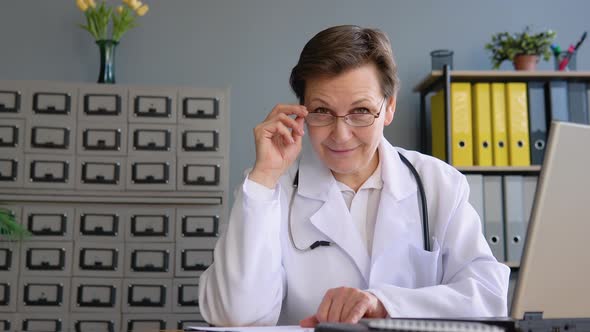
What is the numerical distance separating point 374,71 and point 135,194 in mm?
1562

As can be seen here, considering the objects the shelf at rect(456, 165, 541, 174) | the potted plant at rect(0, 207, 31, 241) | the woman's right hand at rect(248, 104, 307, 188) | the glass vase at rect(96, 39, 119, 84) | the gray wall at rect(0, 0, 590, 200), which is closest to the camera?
the woman's right hand at rect(248, 104, 307, 188)

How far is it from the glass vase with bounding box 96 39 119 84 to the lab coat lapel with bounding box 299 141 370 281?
1.63 metres

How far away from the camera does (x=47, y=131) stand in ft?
8.78

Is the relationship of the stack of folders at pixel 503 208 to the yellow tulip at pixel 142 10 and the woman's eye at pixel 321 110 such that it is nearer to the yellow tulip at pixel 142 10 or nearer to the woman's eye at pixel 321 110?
the woman's eye at pixel 321 110

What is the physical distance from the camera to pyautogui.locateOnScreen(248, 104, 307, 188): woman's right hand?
1.39 meters

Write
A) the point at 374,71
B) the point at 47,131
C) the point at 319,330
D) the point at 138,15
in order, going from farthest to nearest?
the point at 138,15 → the point at 47,131 → the point at 374,71 → the point at 319,330

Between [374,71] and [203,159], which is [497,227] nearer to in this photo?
[203,159]

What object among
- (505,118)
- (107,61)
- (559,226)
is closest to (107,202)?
(107,61)

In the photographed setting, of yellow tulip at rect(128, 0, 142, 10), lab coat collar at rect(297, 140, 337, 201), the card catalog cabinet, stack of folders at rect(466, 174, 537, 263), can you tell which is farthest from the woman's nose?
yellow tulip at rect(128, 0, 142, 10)

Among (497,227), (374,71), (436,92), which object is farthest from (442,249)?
(436,92)

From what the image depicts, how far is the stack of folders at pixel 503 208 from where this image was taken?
2.76 m

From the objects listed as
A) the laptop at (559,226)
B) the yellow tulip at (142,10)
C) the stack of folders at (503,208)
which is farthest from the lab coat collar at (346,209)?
the yellow tulip at (142,10)

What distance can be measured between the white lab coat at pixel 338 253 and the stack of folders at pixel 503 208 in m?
1.36

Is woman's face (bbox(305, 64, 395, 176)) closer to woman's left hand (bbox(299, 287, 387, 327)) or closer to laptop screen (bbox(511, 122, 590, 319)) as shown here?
woman's left hand (bbox(299, 287, 387, 327))
